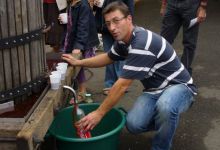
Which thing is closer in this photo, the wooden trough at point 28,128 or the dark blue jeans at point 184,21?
the wooden trough at point 28,128

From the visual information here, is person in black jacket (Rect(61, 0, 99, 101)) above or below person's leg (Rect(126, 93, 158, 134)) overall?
above

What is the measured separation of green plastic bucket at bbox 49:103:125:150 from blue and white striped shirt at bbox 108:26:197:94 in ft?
1.38

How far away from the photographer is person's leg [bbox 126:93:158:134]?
3729 millimetres

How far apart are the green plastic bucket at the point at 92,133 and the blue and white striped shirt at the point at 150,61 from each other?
16.6 inches

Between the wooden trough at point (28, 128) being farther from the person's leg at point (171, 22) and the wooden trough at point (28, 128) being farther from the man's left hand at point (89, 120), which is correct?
the person's leg at point (171, 22)

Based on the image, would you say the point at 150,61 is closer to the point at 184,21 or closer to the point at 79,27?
the point at 79,27

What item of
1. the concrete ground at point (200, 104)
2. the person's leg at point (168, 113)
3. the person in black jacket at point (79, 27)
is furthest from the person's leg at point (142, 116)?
the person in black jacket at point (79, 27)

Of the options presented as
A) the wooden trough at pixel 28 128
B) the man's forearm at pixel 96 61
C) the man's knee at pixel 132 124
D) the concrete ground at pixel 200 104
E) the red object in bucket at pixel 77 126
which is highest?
the man's forearm at pixel 96 61

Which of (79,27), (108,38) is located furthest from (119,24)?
(108,38)

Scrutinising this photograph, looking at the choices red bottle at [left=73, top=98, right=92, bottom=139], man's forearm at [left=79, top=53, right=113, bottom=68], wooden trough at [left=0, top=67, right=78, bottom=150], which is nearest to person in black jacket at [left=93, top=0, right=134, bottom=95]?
man's forearm at [left=79, top=53, right=113, bottom=68]

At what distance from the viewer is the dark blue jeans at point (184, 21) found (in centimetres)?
547

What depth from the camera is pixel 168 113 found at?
354 cm

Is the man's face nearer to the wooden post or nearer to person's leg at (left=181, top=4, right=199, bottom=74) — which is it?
the wooden post

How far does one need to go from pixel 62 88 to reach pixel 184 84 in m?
1.13
